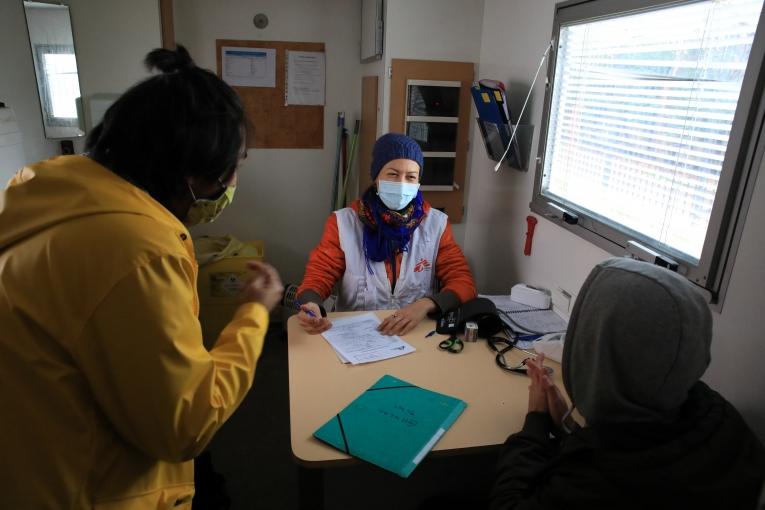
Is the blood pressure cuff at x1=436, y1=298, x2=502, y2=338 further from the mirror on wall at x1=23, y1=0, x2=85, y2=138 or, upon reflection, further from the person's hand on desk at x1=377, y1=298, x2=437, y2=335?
the mirror on wall at x1=23, y1=0, x2=85, y2=138

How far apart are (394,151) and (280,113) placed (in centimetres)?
157

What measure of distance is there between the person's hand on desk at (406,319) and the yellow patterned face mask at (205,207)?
797mm

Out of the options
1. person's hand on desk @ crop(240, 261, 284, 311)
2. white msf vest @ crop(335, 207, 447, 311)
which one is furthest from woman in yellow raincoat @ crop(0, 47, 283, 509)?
white msf vest @ crop(335, 207, 447, 311)

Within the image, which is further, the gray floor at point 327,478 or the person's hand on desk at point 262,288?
the gray floor at point 327,478

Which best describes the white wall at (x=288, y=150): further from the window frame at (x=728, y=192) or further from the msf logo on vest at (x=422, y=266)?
the window frame at (x=728, y=192)

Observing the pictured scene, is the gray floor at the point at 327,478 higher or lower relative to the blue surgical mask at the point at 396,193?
lower

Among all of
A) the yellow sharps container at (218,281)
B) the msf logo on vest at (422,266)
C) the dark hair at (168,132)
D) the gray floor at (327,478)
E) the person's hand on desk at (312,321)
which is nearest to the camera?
the dark hair at (168,132)

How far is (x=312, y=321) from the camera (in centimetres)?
172

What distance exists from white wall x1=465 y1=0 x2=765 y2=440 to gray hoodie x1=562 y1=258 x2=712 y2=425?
1.41 ft

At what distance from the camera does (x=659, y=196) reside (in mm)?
1532

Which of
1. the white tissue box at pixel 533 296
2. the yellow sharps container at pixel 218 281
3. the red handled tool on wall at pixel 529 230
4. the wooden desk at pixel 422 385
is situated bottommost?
the yellow sharps container at pixel 218 281

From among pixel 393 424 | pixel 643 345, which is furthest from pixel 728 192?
pixel 393 424

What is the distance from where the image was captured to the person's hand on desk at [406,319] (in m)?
1.74

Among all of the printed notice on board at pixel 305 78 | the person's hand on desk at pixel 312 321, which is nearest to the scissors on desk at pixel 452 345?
the person's hand on desk at pixel 312 321
